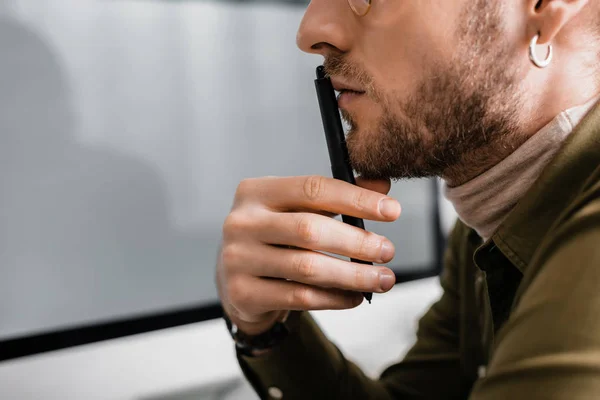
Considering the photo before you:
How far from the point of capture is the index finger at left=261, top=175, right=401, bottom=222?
62 cm

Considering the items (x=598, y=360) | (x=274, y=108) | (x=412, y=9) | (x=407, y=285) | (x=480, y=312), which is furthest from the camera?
(x=407, y=285)

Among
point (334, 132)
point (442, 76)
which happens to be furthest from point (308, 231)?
point (442, 76)

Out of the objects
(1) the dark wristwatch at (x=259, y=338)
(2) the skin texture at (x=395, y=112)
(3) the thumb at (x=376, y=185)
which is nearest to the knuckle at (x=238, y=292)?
(2) the skin texture at (x=395, y=112)

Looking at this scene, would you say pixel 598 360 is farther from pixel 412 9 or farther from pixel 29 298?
pixel 29 298

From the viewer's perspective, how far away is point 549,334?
39cm

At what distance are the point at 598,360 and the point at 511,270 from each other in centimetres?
30

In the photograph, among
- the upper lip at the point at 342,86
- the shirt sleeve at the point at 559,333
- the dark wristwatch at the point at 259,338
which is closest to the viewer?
the shirt sleeve at the point at 559,333

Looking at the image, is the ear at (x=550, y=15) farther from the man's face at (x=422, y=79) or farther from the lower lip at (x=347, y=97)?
the lower lip at (x=347, y=97)

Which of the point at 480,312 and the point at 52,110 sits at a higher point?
the point at 52,110

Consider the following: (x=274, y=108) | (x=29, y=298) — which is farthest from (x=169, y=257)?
(x=274, y=108)

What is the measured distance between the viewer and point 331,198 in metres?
0.64

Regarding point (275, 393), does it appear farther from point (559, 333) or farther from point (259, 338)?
point (559, 333)

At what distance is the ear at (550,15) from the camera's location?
23.6 inches

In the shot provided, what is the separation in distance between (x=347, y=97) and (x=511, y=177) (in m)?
0.23
